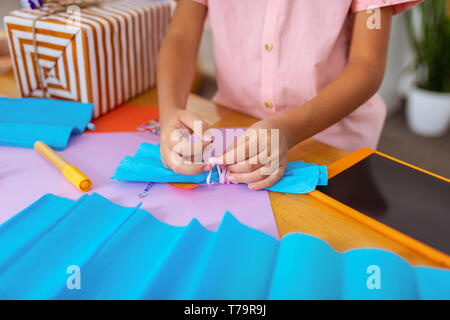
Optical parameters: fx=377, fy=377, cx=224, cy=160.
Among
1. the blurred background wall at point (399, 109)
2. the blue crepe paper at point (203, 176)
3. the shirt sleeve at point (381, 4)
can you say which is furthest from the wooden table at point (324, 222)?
the blurred background wall at point (399, 109)

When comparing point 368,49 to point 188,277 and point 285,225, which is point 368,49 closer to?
point 285,225

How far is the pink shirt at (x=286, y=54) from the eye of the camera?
0.74 meters

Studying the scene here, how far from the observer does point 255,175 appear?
1.90 ft

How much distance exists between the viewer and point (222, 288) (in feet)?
1.28

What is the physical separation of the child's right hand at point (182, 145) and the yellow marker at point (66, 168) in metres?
0.13

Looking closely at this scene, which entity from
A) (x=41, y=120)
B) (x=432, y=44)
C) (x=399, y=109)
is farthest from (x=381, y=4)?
(x=399, y=109)

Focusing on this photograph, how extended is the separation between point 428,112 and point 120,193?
214 centimetres

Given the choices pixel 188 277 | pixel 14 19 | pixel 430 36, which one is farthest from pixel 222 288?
pixel 430 36

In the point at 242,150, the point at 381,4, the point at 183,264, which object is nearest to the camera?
the point at 183,264

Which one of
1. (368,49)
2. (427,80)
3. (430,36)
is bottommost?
(427,80)

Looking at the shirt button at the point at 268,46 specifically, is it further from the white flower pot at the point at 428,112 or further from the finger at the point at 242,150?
the white flower pot at the point at 428,112

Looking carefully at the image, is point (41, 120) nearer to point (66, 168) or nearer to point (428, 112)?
point (66, 168)

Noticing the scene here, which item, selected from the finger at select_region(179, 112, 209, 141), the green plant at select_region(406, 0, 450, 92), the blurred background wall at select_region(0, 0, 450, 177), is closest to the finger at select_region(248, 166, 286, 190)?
the finger at select_region(179, 112, 209, 141)

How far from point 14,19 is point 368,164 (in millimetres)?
755
